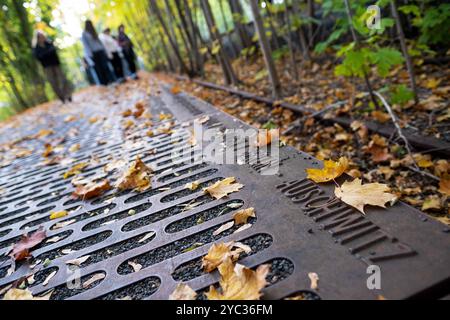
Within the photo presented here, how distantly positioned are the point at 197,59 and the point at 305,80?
3338 millimetres

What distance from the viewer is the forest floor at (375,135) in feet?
6.82

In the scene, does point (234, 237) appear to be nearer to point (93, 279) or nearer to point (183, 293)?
point (183, 293)

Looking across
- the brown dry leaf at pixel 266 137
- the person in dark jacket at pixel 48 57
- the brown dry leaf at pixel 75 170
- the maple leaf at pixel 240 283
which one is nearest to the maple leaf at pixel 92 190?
the brown dry leaf at pixel 75 170

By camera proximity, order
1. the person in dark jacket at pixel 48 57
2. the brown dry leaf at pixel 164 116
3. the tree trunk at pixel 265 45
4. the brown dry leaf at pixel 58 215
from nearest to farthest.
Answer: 1. the brown dry leaf at pixel 58 215
2. the brown dry leaf at pixel 164 116
3. the tree trunk at pixel 265 45
4. the person in dark jacket at pixel 48 57

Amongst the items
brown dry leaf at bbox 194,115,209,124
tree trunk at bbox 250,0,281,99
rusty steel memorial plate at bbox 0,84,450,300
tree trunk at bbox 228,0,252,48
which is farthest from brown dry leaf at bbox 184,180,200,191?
tree trunk at bbox 228,0,252,48

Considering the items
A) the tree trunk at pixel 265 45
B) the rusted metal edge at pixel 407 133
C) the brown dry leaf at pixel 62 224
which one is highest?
the tree trunk at pixel 265 45

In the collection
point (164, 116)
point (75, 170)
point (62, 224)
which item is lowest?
point (62, 224)

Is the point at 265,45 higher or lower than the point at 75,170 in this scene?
higher

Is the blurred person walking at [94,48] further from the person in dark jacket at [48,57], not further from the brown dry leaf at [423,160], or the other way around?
the brown dry leaf at [423,160]

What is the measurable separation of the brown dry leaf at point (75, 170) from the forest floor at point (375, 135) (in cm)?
170

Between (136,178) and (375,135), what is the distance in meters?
1.81

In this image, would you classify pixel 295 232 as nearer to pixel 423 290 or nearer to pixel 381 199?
pixel 381 199

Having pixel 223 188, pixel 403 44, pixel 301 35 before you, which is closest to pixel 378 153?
pixel 403 44

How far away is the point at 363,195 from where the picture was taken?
1.27 metres
